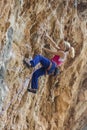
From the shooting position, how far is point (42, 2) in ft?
35.0

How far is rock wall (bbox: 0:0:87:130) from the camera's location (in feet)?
32.1

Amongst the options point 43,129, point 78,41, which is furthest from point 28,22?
point 43,129

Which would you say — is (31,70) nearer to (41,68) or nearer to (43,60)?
(41,68)

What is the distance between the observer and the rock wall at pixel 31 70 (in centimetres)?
979

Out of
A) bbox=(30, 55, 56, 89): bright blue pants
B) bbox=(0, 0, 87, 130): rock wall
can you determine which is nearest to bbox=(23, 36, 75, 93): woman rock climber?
bbox=(30, 55, 56, 89): bright blue pants

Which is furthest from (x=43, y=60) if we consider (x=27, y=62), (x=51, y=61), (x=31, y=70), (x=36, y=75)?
(x=31, y=70)

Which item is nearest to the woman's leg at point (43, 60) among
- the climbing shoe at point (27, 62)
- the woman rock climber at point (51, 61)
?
the woman rock climber at point (51, 61)

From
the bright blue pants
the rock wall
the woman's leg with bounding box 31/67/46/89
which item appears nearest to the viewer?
the bright blue pants

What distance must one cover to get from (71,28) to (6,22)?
4.25m

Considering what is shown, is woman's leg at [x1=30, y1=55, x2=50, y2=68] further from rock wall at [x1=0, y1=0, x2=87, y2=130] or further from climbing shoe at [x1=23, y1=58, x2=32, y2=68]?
rock wall at [x1=0, y1=0, x2=87, y2=130]

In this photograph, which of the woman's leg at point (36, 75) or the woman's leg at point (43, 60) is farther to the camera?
the woman's leg at point (36, 75)

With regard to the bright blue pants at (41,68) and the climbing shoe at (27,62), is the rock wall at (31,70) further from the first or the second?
the bright blue pants at (41,68)

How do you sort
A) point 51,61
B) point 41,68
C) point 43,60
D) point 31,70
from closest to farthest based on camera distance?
point 43,60, point 51,61, point 41,68, point 31,70

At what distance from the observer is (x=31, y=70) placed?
1119 cm
